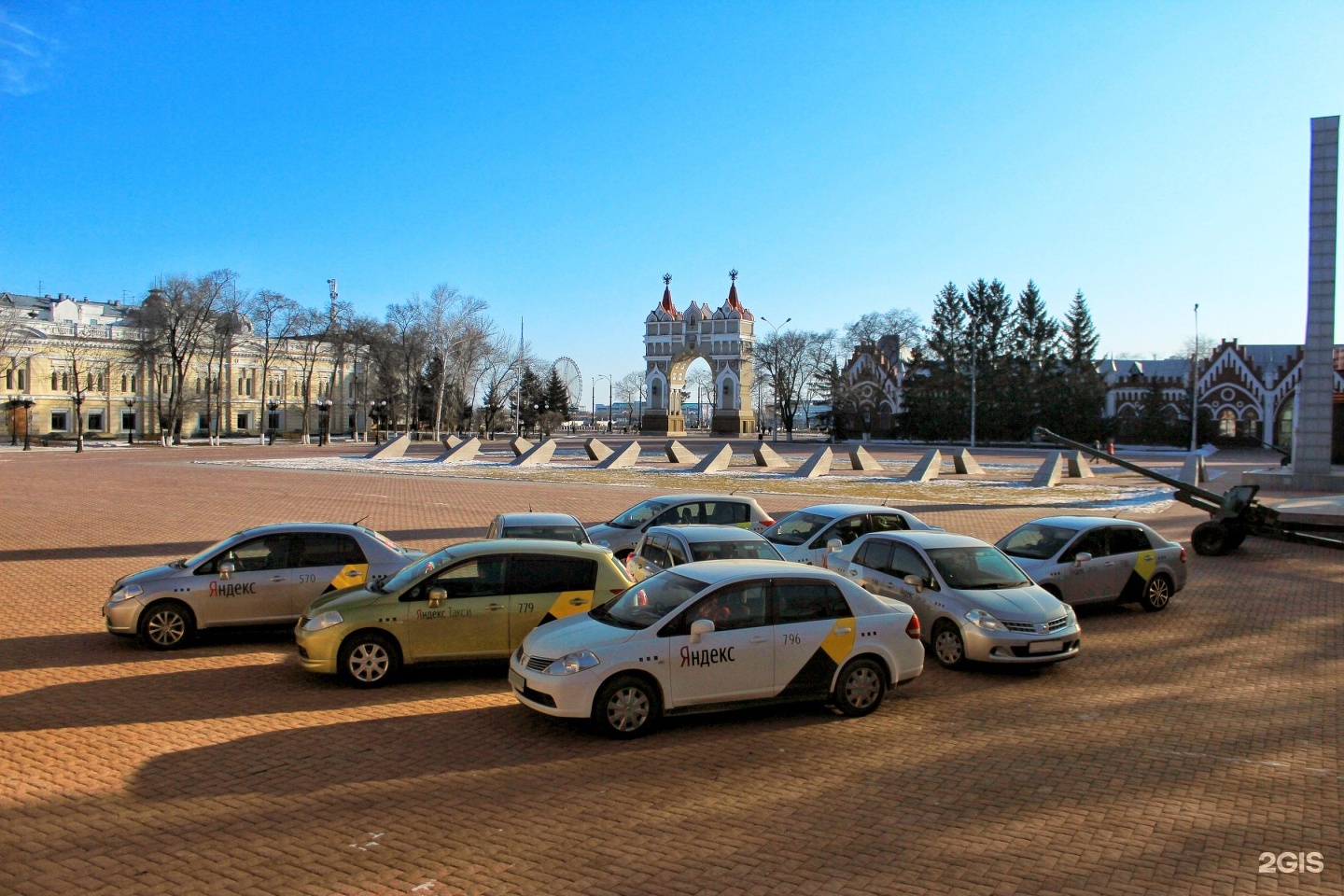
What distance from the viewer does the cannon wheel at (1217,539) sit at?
18125mm

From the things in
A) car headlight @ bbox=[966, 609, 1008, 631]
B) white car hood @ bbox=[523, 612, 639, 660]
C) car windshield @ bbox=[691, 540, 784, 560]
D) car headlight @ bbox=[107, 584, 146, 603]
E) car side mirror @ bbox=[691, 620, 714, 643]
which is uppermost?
car windshield @ bbox=[691, 540, 784, 560]

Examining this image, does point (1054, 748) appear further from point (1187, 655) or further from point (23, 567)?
point (23, 567)

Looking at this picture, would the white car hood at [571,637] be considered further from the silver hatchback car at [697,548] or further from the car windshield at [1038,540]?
the car windshield at [1038,540]

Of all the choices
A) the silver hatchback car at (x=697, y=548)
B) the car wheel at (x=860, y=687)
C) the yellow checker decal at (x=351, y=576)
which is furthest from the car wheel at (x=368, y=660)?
the car wheel at (x=860, y=687)

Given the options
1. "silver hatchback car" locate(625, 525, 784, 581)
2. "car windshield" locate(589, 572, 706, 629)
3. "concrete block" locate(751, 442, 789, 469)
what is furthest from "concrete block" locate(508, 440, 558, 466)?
"car windshield" locate(589, 572, 706, 629)

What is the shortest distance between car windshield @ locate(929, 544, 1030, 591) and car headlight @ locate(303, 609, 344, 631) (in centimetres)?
636

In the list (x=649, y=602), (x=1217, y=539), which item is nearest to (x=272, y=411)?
(x=1217, y=539)

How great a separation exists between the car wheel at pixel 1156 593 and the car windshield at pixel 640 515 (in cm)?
731

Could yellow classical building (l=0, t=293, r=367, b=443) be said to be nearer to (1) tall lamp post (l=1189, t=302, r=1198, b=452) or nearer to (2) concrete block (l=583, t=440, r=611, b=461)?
(2) concrete block (l=583, t=440, r=611, b=461)

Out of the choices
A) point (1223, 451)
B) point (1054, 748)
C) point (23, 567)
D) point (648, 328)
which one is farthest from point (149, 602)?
point (648, 328)

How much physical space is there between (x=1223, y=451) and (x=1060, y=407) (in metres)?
12.7

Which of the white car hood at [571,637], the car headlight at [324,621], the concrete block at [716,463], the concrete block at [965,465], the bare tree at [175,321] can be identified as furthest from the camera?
the bare tree at [175,321]

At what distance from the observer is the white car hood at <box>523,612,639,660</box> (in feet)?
24.2

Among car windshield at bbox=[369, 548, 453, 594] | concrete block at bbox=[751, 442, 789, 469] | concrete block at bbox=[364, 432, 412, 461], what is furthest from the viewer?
concrete block at bbox=[364, 432, 412, 461]
